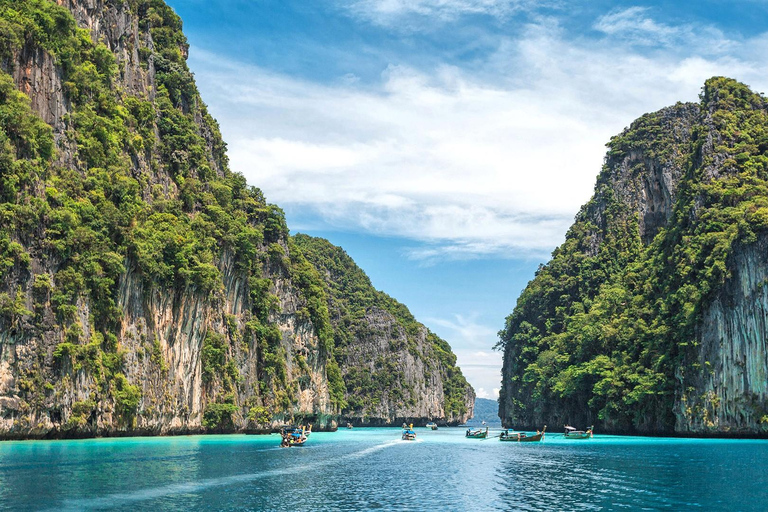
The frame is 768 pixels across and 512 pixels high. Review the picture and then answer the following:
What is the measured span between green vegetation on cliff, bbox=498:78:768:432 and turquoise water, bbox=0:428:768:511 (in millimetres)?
21637

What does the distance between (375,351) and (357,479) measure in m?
105

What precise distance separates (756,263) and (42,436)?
54.1 metres

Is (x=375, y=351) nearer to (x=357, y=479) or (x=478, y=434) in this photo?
(x=478, y=434)

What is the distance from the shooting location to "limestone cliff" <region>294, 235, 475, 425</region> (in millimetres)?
133750

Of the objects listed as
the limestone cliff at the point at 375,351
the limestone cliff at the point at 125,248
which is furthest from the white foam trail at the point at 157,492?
the limestone cliff at the point at 375,351

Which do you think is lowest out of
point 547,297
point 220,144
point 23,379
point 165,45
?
point 23,379

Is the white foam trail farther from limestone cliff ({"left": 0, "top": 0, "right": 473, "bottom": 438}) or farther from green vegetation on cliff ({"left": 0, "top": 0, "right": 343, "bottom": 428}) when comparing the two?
green vegetation on cliff ({"left": 0, "top": 0, "right": 343, "bottom": 428})

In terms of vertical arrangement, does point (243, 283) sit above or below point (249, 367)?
above

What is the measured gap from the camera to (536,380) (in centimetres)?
10212

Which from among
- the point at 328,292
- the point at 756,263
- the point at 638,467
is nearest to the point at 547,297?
the point at 328,292

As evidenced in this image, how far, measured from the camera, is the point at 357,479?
3294 centimetres

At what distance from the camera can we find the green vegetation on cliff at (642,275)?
66688 millimetres

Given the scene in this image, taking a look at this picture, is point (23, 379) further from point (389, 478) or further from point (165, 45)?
point (165, 45)

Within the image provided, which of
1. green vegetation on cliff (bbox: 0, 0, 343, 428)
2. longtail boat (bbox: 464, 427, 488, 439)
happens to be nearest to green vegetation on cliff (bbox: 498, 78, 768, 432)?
longtail boat (bbox: 464, 427, 488, 439)
